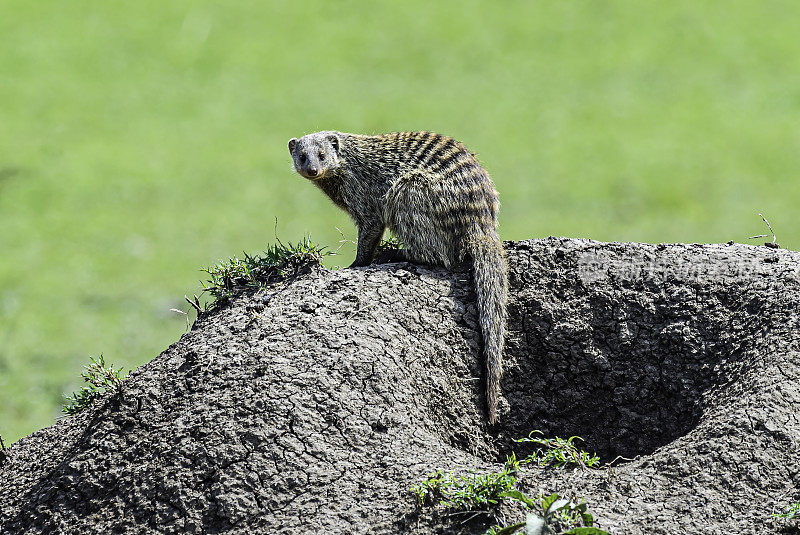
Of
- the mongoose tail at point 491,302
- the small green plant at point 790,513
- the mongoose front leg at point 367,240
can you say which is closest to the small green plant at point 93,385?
the mongoose front leg at point 367,240

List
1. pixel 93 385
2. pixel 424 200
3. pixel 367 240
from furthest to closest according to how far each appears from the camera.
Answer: pixel 367 240, pixel 424 200, pixel 93 385

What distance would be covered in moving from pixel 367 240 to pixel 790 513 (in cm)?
377

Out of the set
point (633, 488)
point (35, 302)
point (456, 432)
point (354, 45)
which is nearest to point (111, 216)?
point (35, 302)

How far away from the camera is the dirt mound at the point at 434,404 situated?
5.39 m

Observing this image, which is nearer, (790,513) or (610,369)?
(790,513)

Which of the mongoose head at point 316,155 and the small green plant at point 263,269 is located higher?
the mongoose head at point 316,155

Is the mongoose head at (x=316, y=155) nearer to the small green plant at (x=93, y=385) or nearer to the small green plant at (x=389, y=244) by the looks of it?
the small green plant at (x=389, y=244)

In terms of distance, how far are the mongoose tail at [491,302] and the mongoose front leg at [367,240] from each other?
938 millimetres

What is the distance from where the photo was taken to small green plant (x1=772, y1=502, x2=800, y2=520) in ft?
16.8

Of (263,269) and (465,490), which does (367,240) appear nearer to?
(263,269)

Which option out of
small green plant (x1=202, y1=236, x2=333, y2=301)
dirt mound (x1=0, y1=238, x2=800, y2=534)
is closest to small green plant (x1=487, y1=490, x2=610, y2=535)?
dirt mound (x1=0, y1=238, x2=800, y2=534)

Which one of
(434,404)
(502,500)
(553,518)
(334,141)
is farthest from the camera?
(334,141)

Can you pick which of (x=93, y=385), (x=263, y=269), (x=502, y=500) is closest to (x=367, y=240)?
(x=263, y=269)

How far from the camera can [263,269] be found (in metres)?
6.78
